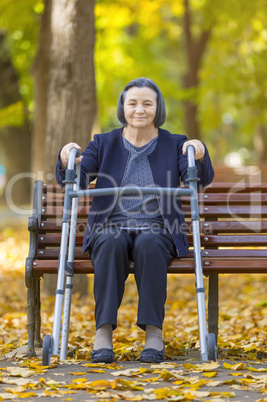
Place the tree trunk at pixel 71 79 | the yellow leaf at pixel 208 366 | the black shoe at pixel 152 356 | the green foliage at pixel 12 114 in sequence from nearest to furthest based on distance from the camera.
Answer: the yellow leaf at pixel 208 366, the black shoe at pixel 152 356, the tree trunk at pixel 71 79, the green foliage at pixel 12 114

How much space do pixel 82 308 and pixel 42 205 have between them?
215 cm

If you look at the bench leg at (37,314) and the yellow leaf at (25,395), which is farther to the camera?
the bench leg at (37,314)

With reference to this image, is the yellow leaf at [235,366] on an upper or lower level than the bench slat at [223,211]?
lower

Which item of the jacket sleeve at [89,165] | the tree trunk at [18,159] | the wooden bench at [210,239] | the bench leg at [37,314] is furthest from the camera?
the tree trunk at [18,159]

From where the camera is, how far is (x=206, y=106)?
18.6 metres

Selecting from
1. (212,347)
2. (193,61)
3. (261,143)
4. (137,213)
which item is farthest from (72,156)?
(261,143)

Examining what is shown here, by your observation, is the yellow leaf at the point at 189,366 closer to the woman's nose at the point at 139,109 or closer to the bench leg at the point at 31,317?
the bench leg at the point at 31,317

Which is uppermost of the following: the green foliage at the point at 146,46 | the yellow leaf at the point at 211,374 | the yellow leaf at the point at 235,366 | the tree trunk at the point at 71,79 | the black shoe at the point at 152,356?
the green foliage at the point at 146,46

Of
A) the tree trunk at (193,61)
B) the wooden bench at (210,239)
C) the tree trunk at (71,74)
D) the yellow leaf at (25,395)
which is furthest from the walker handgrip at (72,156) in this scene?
the tree trunk at (193,61)

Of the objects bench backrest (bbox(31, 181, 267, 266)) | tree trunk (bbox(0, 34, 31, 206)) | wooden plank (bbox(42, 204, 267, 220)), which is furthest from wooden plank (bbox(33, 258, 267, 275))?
tree trunk (bbox(0, 34, 31, 206))

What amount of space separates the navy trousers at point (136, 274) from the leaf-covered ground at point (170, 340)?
0.29 meters

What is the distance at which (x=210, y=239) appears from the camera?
4.43 metres

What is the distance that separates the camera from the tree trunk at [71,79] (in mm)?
→ 6664

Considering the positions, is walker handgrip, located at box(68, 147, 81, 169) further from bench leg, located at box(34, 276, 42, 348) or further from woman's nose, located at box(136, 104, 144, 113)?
bench leg, located at box(34, 276, 42, 348)
